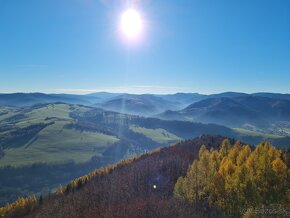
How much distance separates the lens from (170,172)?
426ft

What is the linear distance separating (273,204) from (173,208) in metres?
23.4

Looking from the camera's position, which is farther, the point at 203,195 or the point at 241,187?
the point at 203,195

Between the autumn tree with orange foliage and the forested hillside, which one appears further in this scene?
the autumn tree with orange foliage

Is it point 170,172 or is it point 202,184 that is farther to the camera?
point 170,172

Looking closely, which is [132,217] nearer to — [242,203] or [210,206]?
[210,206]

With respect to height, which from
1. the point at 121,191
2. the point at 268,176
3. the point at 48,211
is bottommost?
the point at 48,211

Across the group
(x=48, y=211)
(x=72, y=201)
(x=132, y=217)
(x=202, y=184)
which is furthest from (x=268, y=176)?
(x=48, y=211)

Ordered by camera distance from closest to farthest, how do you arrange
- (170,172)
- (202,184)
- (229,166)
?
(202,184)
(229,166)
(170,172)

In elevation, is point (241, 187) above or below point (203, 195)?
above

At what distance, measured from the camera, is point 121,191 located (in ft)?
366

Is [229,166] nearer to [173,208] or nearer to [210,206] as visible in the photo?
[210,206]

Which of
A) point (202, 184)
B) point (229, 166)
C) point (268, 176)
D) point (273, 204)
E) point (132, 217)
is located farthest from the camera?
point (229, 166)

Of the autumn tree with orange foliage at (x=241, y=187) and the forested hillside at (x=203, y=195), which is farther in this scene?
the autumn tree with orange foliage at (x=241, y=187)

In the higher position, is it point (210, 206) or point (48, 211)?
point (210, 206)
